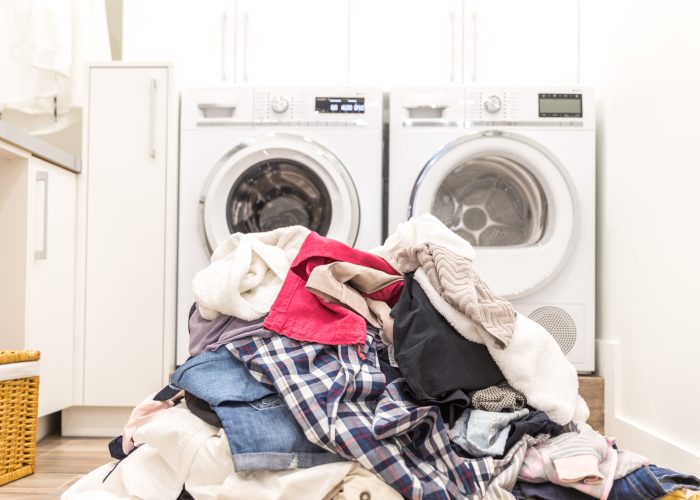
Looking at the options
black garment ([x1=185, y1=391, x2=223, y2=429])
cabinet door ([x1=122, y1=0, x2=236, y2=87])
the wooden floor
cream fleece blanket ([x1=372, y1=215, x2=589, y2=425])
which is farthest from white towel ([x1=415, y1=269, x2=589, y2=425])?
cabinet door ([x1=122, y1=0, x2=236, y2=87])

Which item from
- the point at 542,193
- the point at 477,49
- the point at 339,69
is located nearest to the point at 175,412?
the point at 542,193

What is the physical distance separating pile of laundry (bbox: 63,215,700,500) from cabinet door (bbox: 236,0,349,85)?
150 centimetres

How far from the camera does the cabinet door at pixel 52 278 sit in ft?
5.56

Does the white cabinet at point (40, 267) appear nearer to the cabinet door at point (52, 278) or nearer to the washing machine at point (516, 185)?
the cabinet door at point (52, 278)

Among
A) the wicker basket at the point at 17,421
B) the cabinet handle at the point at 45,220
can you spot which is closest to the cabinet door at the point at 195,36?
the cabinet handle at the point at 45,220

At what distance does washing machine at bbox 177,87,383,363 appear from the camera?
192cm

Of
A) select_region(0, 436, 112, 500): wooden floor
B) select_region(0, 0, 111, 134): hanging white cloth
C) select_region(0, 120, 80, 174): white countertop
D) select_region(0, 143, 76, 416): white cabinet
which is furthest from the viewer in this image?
select_region(0, 0, 111, 134): hanging white cloth

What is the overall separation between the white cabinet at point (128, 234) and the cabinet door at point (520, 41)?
3.78ft

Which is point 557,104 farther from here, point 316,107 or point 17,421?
point 17,421

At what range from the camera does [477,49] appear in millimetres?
2334

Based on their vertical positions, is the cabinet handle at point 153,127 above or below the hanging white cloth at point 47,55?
below

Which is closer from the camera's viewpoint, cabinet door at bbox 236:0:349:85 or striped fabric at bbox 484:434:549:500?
striped fabric at bbox 484:434:549:500

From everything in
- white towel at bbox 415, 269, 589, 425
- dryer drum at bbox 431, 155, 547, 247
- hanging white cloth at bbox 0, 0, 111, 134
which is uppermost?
hanging white cloth at bbox 0, 0, 111, 134

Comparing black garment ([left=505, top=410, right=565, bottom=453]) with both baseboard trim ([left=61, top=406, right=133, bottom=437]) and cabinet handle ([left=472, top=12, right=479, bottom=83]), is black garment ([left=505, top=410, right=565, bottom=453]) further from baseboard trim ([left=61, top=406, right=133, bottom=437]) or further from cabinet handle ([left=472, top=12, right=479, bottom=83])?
cabinet handle ([left=472, top=12, right=479, bottom=83])
